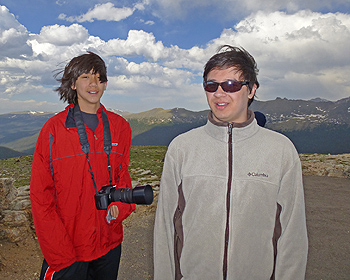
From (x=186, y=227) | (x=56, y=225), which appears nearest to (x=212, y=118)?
(x=186, y=227)

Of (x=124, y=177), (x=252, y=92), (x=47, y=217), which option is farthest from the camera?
(x=124, y=177)

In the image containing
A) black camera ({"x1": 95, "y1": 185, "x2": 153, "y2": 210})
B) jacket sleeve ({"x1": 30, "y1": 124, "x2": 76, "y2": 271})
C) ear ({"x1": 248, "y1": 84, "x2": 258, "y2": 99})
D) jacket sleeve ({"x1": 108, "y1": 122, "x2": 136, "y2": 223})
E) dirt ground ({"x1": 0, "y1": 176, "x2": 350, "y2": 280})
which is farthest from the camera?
dirt ground ({"x1": 0, "y1": 176, "x2": 350, "y2": 280})

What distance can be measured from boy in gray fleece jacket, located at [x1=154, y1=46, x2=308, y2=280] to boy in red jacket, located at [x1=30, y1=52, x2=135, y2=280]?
44.7 inches

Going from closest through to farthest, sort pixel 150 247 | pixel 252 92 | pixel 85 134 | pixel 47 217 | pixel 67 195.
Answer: pixel 252 92 → pixel 47 217 → pixel 67 195 → pixel 85 134 → pixel 150 247

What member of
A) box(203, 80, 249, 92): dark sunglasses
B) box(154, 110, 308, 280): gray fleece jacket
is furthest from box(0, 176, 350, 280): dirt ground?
box(203, 80, 249, 92): dark sunglasses

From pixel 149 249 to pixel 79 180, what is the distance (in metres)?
5.10

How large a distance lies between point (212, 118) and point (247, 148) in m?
0.44

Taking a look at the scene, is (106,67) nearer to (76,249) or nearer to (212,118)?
(212,118)

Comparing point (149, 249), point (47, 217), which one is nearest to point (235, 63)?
point (47, 217)

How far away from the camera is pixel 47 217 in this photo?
3.29m

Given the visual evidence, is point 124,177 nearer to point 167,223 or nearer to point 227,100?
point 167,223

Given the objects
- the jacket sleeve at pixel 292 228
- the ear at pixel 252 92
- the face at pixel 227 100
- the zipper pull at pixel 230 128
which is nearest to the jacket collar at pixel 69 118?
Result: the face at pixel 227 100

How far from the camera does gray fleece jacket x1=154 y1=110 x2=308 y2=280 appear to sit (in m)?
2.53

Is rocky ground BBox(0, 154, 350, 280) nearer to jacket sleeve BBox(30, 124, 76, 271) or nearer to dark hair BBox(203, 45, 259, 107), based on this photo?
jacket sleeve BBox(30, 124, 76, 271)
